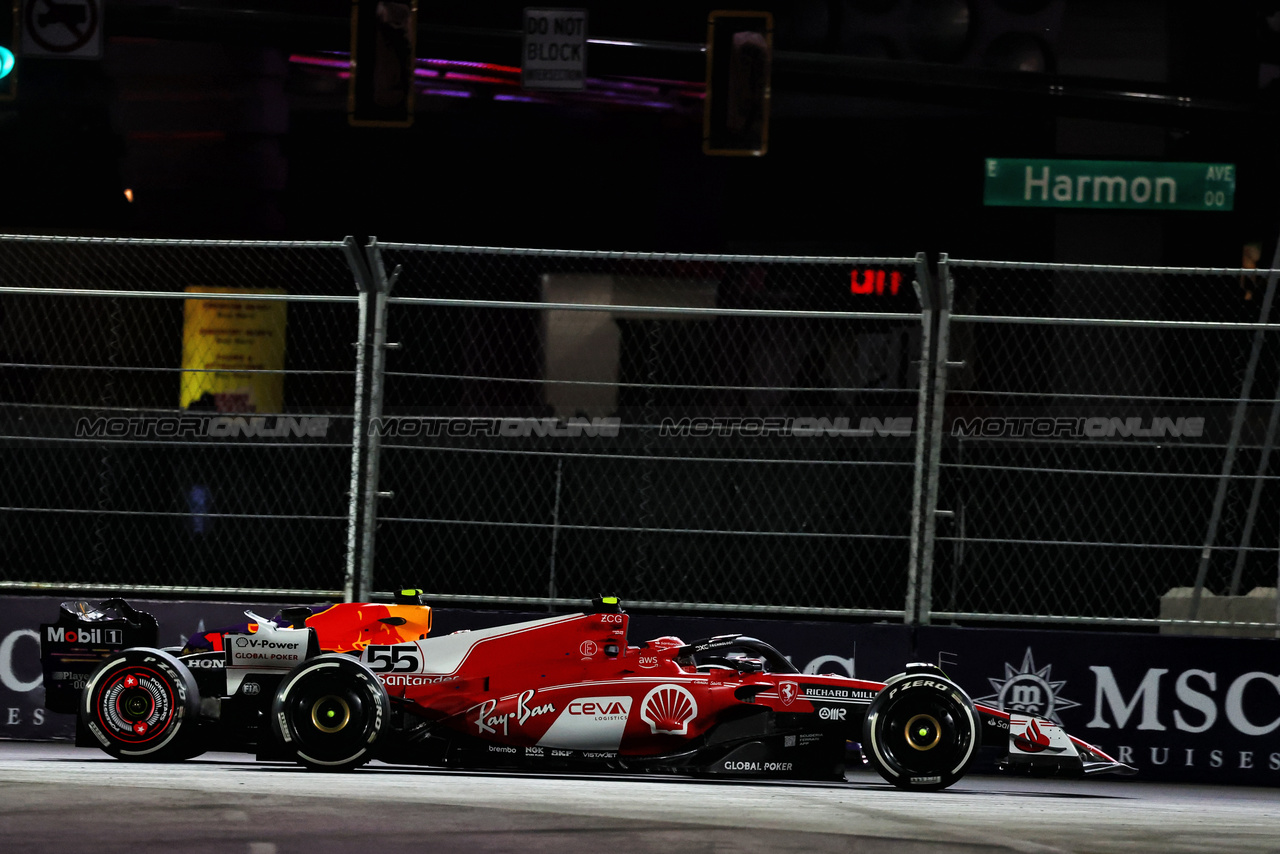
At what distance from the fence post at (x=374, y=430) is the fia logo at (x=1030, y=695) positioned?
10.8 feet

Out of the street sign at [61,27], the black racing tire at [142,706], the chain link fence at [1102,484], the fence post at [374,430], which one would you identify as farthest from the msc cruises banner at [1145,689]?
the street sign at [61,27]

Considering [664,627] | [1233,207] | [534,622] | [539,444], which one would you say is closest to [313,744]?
[534,622]

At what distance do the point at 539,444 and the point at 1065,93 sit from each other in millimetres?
9149

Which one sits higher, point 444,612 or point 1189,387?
point 1189,387

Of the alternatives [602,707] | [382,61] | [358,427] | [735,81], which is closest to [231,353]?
[382,61]

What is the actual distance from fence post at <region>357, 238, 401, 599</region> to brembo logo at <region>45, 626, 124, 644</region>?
1413mm

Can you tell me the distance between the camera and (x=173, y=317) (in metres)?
16.5

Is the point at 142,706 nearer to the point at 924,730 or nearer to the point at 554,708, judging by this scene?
the point at 554,708

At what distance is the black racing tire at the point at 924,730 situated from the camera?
802cm

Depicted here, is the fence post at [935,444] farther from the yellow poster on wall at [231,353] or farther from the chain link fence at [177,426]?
the yellow poster on wall at [231,353]

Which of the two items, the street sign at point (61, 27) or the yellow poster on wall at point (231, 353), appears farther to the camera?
the street sign at point (61, 27)

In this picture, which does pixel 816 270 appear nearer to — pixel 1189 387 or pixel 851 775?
pixel 1189 387

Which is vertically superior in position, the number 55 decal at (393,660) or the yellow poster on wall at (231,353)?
the yellow poster on wall at (231,353)

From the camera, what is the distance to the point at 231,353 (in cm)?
1600
